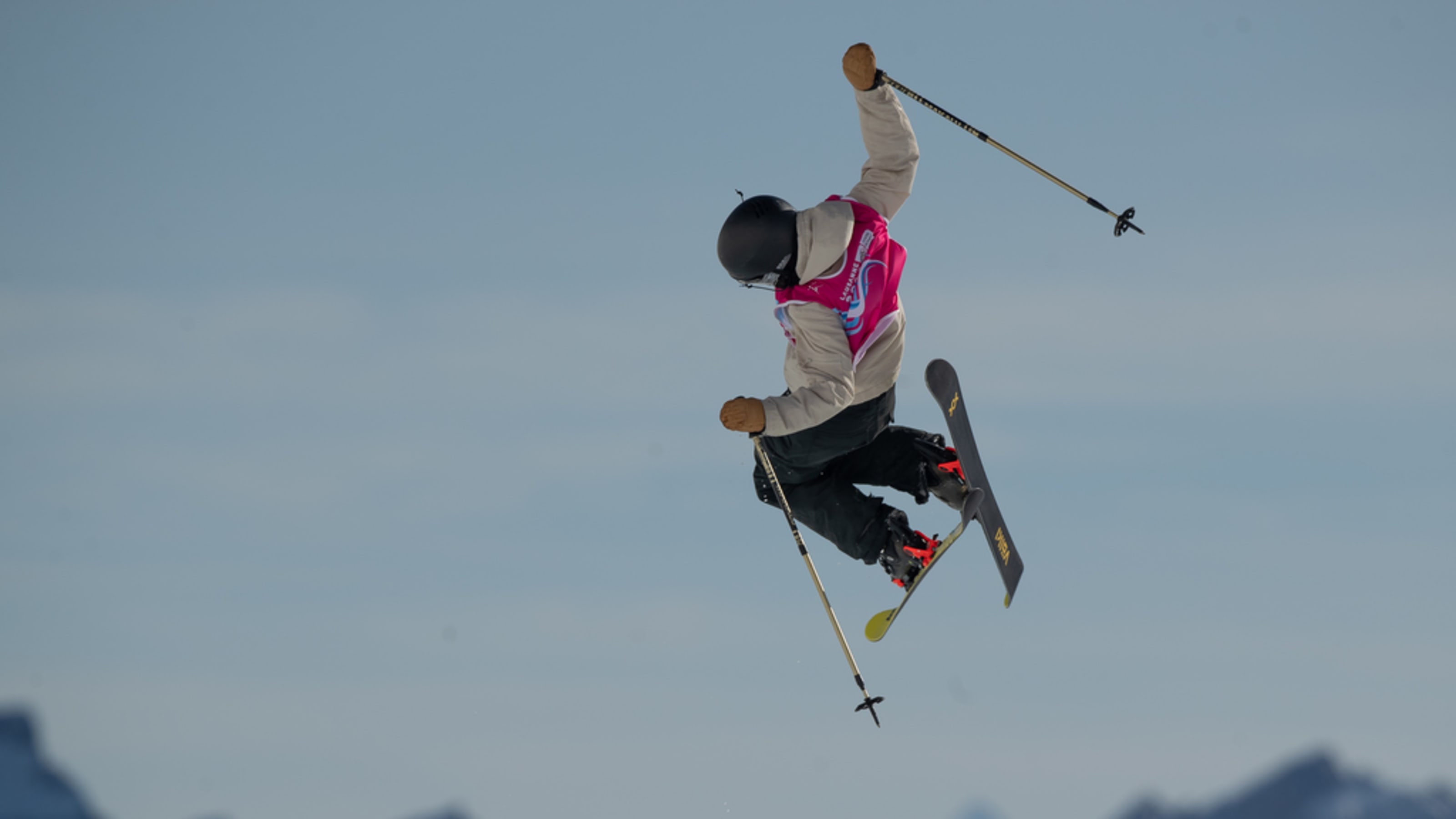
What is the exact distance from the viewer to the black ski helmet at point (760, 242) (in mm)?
6926

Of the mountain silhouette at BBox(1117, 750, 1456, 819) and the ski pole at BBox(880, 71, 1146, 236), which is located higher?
the ski pole at BBox(880, 71, 1146, 236)

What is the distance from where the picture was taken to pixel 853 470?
26.8 ft

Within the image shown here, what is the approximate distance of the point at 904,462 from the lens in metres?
8.19

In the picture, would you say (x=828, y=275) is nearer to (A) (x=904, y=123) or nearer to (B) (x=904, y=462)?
(A) (x=904, y=123)

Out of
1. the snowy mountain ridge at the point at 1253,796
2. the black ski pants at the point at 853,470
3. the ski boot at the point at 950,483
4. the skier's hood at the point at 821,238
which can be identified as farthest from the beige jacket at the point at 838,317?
the snowy mountain ridge at the point at 1253,796

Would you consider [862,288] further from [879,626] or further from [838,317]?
[879,626]

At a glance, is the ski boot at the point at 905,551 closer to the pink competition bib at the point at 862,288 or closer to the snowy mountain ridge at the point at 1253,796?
the pink competition bib at the point at 862,288

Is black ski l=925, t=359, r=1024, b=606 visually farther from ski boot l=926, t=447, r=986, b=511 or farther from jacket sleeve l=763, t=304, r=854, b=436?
jacket sleeve l=763, t=304, r=854, b=436

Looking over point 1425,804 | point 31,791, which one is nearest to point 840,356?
point 31,791

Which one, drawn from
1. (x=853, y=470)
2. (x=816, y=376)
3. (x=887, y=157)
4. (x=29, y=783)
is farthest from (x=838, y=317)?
(x=29, y=783)

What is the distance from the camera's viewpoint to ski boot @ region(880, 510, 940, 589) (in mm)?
7887

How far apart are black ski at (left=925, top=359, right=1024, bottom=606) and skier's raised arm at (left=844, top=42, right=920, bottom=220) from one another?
46.4 inches

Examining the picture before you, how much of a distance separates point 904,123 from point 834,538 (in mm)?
2541

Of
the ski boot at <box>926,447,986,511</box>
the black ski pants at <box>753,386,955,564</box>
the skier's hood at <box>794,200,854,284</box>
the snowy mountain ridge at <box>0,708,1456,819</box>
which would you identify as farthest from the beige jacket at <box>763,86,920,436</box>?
the snowy mountain ridge at <box>0,708,1456,819</box>
